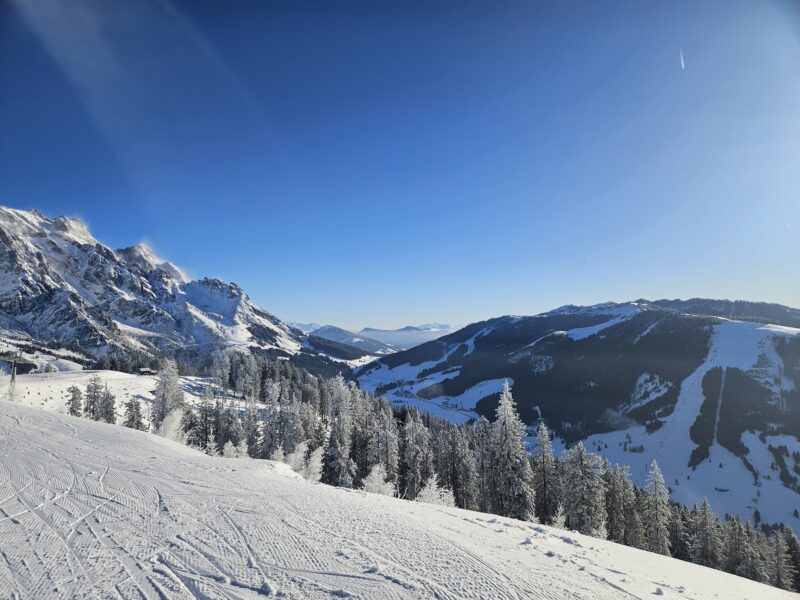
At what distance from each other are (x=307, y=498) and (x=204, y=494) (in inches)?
137

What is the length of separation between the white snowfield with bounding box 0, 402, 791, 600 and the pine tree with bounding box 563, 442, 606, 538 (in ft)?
92.3

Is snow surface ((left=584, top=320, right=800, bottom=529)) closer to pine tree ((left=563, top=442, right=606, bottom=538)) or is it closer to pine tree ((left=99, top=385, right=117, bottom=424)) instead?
pine tree ((left=563, top=442, right=606, bottom=538))

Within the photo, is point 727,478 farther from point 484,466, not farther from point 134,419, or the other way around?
point 134,419

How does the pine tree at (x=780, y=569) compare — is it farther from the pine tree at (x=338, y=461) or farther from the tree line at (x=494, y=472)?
the pine tree at (x=338, y=461)

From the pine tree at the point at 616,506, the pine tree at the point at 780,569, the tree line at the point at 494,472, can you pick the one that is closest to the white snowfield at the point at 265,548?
the tree line at the point at 494,472

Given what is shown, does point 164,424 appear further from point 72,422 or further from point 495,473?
point 495,473

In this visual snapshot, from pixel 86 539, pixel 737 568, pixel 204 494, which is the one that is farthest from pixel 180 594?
pixel 737 568

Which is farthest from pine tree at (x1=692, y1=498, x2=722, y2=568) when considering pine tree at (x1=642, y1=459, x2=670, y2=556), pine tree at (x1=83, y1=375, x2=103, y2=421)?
pine tree at (x1=83, y1=375, x2=103, y2=421)

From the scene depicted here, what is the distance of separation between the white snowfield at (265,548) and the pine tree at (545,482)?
31.2 metres

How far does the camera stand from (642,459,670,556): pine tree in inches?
1743

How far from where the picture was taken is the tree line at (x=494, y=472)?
3878 centimetres

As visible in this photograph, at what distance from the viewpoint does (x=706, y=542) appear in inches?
1972

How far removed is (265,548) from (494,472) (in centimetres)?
3670

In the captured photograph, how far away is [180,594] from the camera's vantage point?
23.6 ft
